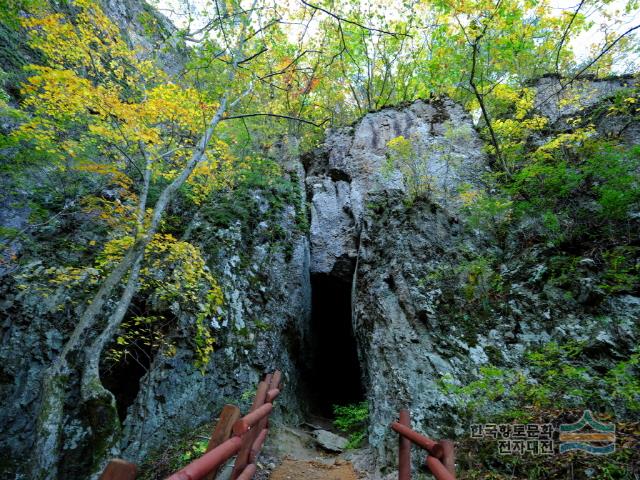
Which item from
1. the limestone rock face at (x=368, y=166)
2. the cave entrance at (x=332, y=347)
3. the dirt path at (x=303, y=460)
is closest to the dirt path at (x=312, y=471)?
the dirt path at (x=303, y=460)

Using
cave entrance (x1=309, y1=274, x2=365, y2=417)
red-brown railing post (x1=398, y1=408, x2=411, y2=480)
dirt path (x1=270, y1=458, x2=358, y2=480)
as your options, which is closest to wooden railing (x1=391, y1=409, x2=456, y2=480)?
red-brown railing post (x1=398, y1=408, x2=411, y2=480)

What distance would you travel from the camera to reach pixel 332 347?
11898 mm

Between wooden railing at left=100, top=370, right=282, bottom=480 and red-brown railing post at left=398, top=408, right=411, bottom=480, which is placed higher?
wooden railing at left=100, top=370, right=282, bottom=480

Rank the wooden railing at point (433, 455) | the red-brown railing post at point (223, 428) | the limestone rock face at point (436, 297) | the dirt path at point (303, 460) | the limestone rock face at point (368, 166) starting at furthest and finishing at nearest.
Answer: the limestone rock face at point (368, 166), the dirt path at point (303, 460), the limestone rock face at point (436, 297), the red-brown railing post at point (223, 428), the wooden railing at point (433, 455)

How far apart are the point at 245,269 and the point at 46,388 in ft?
15.5

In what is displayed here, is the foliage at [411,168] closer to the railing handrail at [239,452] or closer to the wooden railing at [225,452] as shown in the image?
the railing handrail at [239,452]

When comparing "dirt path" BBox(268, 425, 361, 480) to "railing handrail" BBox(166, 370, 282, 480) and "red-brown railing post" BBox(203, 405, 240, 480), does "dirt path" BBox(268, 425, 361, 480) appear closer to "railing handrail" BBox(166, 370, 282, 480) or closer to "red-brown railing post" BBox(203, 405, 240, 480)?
"railing handrail" BBox(166, 370, 282, 480)

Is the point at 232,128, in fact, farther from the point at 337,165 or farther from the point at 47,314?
the point at 47,314

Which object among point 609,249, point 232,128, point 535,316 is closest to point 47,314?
point 232,128

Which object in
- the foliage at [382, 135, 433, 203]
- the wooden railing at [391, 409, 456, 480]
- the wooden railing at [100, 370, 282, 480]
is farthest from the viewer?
the foliage at [382, 135, 433, 203]

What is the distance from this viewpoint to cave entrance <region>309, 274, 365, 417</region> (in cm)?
1045

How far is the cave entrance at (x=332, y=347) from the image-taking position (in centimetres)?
1045

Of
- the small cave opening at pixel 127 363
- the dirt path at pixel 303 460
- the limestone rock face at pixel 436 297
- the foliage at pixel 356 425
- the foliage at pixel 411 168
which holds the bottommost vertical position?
the dirt path at pixel 303 460

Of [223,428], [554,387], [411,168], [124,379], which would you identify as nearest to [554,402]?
[554,387]
